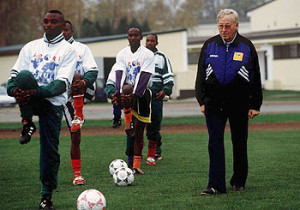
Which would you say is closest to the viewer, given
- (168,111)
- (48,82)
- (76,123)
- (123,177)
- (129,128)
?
(48,82)

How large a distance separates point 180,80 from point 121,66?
4175cm

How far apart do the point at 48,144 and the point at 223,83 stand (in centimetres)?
250

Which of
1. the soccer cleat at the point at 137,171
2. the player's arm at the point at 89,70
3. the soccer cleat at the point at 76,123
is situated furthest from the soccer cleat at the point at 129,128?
the player's arm at the point at 89,70

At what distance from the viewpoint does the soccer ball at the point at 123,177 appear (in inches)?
397

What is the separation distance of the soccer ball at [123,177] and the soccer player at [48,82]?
2078 millimetres

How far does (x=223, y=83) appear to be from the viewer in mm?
9078

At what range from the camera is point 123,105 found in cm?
1106

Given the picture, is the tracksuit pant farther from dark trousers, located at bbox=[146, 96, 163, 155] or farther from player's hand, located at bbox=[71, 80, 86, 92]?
dark trousers, located at bbox=[146, 96, 163, 155]

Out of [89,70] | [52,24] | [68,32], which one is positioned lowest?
[89,70]

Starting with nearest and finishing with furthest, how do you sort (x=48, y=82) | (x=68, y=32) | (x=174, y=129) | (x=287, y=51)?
(x=48, y=82) < (x=68, y=32) < (x=174, y=129) < (x=287, y=51)

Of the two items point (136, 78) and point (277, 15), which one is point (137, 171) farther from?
point (277, 15)

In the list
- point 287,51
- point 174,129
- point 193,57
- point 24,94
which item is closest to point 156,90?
point 24,94

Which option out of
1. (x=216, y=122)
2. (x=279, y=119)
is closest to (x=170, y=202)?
(x=216, y=122)

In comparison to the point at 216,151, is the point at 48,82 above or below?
above
